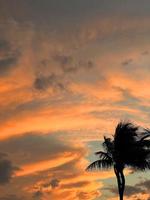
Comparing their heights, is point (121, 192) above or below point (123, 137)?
below

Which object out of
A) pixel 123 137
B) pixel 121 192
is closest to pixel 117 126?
pixel 123 137

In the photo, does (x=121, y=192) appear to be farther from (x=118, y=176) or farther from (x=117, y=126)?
(x=117, y=126)

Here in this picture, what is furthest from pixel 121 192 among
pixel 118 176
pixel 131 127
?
pixel 131 127

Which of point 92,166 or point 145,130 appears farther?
point 92,166

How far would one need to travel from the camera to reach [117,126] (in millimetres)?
73750

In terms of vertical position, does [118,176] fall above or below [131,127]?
below

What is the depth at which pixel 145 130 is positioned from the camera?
70.5 meters

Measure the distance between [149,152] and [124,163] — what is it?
8.65 feet

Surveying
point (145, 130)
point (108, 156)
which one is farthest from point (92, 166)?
point (145, 130)

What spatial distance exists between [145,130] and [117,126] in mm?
4067

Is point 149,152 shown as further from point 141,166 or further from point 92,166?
point 92,166

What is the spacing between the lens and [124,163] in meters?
72.8

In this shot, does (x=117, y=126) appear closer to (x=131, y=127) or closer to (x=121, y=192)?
(x=131, y=127)

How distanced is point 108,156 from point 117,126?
3056 millimetres
